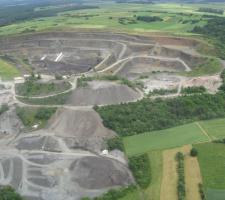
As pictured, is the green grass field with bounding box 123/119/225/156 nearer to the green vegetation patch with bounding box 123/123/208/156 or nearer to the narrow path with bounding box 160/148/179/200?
the green vegetation patch with bounding box 123/123/208/156

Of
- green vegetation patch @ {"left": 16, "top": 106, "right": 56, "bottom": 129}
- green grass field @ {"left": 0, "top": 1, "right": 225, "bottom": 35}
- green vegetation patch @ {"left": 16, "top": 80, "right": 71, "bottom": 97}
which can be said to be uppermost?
green vegetation patch @ {"left": 16, "top": 106, "right": 56, "bottom": 129}

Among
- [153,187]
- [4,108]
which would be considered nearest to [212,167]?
[153,187]

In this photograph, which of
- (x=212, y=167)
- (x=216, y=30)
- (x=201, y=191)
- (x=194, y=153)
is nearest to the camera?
(x=201, y=191)

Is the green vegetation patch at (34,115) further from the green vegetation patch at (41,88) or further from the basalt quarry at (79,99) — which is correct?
the green vegetation patch at (41,88)

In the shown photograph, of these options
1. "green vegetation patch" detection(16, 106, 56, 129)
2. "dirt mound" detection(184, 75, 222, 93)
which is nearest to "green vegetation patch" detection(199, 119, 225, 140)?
"dirt mound" detection(184, 75, 222, 93)

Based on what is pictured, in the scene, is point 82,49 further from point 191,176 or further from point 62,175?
point 191,176

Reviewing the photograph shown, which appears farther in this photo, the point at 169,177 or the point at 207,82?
the point at 207,82

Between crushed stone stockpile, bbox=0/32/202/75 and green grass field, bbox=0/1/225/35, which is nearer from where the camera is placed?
crushed stone stockpile, bbox=0/32/202/75

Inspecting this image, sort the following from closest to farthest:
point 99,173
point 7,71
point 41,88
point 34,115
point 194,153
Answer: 1. point 99,173
2. point 194,153
3. point 34,115
4. point 41,88
5. point 7,71

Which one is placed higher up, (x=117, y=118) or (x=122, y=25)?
(x=117, y=118)
